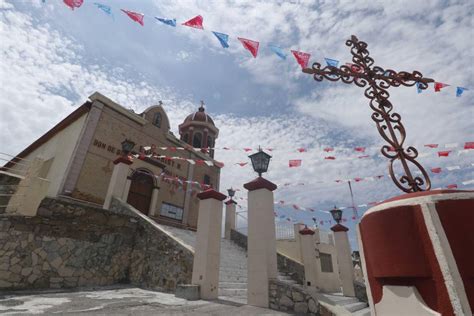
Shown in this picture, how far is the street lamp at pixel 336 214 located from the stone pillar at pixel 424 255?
9.80 meters

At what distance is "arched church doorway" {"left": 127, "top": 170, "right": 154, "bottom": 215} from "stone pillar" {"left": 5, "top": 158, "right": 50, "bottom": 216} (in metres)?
6.12

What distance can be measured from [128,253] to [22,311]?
13.1 ft

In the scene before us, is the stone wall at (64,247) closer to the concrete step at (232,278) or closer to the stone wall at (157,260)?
the stone wall at (157,260)

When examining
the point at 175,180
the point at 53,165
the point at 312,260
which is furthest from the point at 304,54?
the point at 53,165

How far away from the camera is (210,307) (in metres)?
4.50

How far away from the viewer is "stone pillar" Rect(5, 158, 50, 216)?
6.21 m

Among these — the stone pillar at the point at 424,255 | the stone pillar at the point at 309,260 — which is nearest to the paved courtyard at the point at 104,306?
the stone pillar at the point at 424,255

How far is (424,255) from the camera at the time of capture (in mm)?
1393

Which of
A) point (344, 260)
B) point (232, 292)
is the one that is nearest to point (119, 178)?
point (232, 292)

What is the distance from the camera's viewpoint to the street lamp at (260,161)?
5863mm

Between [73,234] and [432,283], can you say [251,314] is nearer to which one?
[432,283]

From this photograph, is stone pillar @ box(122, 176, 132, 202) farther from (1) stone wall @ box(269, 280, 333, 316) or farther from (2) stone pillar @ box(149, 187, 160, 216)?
(1) stone wall @ box(269, 280, 333, 316)

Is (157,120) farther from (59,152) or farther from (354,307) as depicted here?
(354,307)

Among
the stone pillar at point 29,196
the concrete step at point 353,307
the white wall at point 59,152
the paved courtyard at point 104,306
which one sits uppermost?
the white wall at point 59,152
